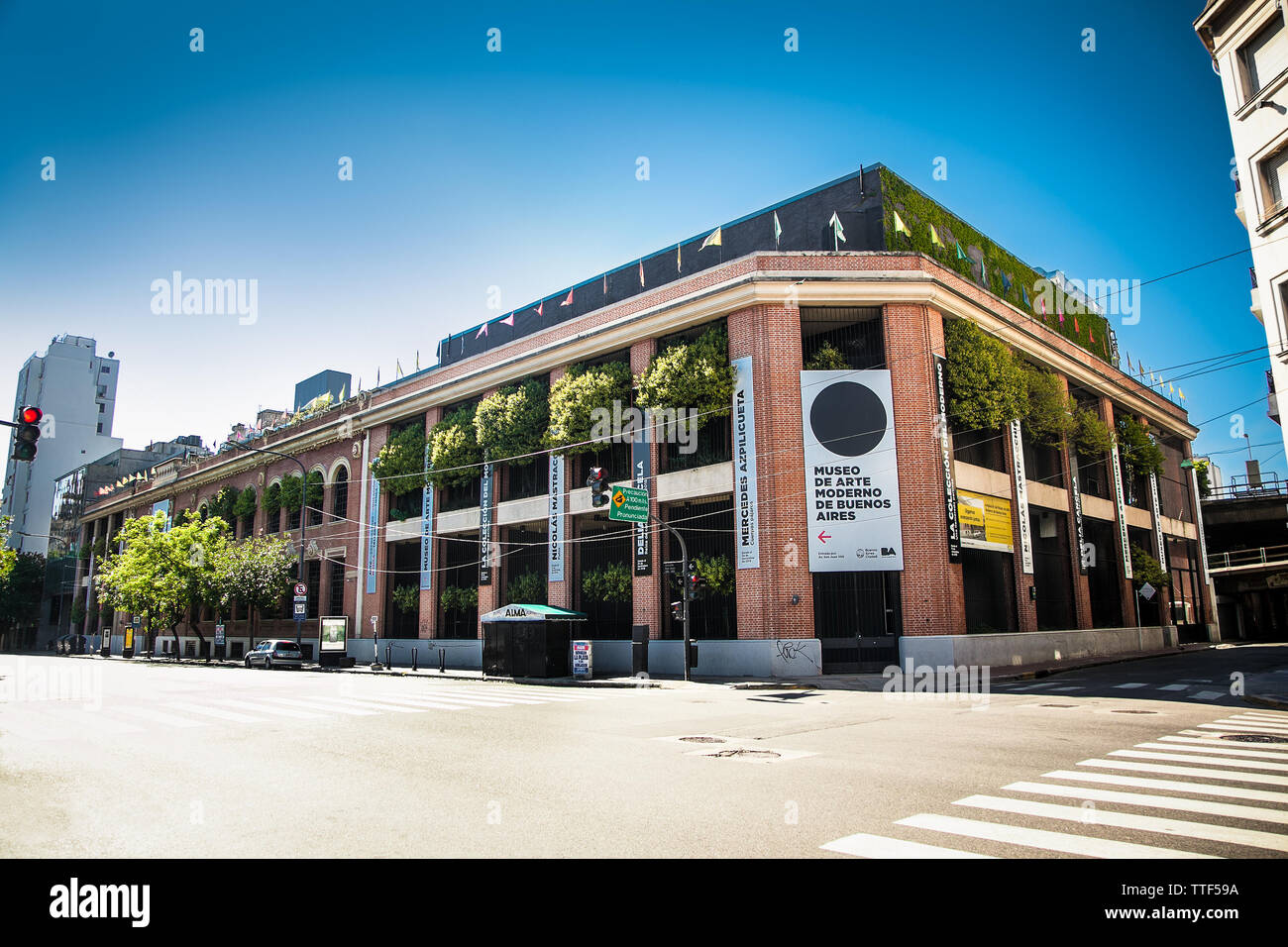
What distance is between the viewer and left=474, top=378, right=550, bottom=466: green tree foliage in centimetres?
3397

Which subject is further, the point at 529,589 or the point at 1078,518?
the point at 1078,518

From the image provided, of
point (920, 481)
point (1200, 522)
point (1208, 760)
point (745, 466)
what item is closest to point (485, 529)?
point (745, 466)

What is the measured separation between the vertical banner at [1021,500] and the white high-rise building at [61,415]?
327 feet

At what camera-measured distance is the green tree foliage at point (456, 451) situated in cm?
3653

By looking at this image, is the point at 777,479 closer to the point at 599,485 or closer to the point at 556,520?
the point at 599,485

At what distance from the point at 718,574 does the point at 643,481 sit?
486 centimetres

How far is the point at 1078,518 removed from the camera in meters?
35.2

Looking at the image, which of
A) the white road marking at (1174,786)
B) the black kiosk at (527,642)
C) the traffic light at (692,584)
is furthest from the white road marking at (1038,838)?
the black kiosk at (527,642)

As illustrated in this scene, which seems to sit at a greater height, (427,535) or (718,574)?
(427,535)

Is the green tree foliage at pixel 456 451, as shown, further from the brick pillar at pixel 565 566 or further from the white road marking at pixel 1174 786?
the white road marking at pixel 1174 786

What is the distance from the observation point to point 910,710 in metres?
15.6

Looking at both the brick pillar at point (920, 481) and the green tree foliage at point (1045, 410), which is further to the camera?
the green tree foliage at point (1045, 410)
